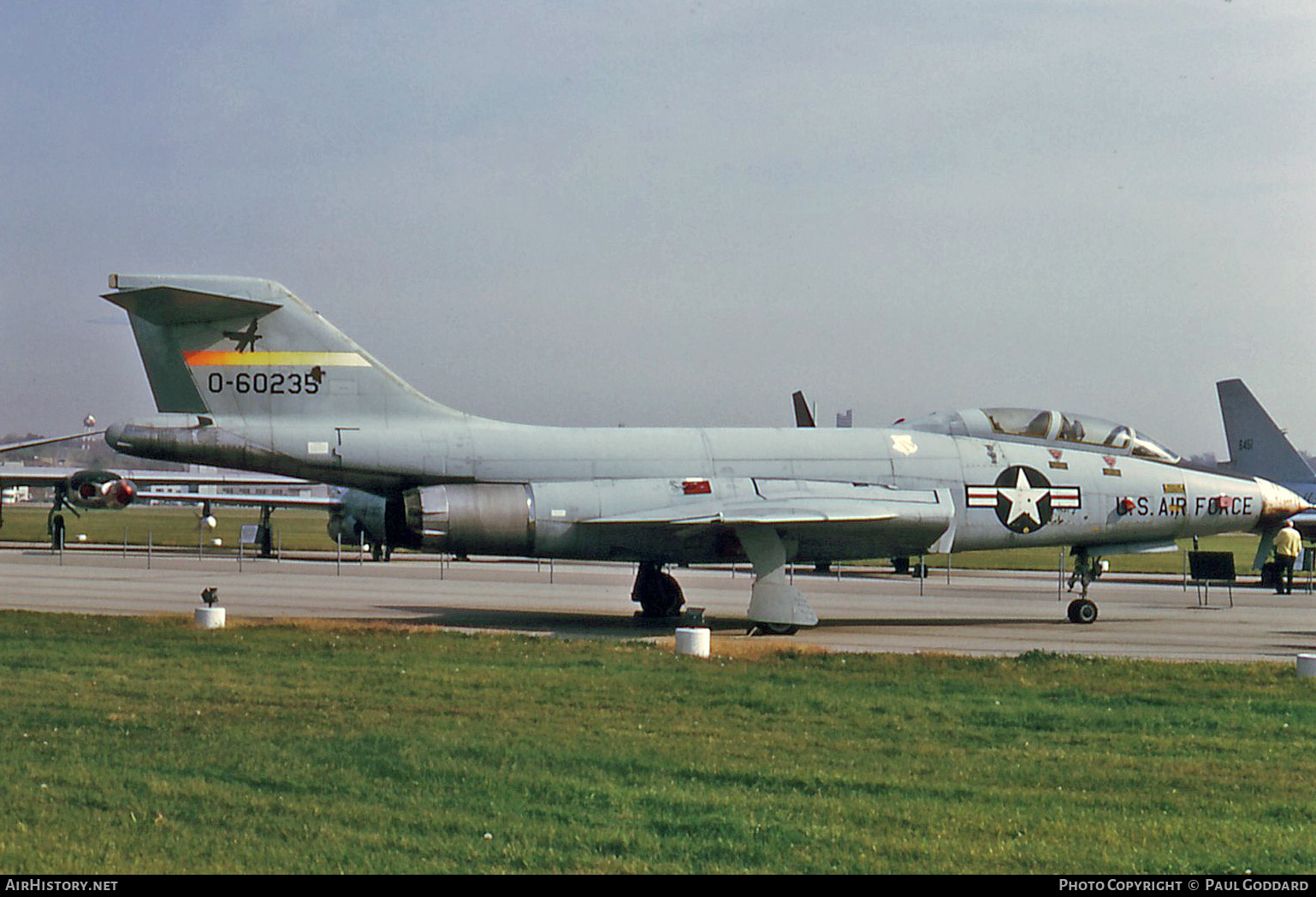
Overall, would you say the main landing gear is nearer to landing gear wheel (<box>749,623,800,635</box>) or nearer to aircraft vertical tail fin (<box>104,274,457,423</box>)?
landing gear wheel (<box>749,623,800,635</box>)

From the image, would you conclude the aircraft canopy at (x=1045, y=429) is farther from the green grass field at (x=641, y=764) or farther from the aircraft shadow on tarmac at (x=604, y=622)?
the green grass field at (x=641, y=764)

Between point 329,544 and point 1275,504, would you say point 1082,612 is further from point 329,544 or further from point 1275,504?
point 329,544

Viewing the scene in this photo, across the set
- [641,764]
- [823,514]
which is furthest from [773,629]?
[641,764]

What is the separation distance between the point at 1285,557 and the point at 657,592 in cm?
1602

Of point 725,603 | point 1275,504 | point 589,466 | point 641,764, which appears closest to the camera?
point 641,764

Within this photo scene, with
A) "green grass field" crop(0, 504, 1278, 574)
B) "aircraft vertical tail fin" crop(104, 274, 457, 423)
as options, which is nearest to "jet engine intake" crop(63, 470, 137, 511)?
"green grass field" crop(0, 504, 1278, 574)

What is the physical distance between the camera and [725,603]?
24.0 meters

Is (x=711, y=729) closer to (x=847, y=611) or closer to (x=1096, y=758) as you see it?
(x=1096, y=758)

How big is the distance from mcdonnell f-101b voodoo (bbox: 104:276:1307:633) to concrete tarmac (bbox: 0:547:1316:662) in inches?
55.4

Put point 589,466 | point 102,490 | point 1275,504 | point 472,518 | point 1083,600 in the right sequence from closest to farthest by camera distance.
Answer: point 472,518
point 589,466
point 1083,600
point 1275,504
point 102,490

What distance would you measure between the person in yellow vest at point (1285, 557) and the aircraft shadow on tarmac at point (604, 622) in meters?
9.56

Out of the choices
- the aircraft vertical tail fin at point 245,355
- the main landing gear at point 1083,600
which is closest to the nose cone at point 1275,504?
the main landing gear at point 1083,600
